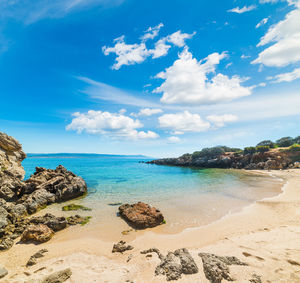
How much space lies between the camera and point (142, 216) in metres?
11.7

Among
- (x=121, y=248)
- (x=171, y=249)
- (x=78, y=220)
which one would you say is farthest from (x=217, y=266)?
(x=78, y=220)

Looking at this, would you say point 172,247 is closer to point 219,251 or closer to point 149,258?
point 149,258

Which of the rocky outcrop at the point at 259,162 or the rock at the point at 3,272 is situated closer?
the rock at the point at 3,272

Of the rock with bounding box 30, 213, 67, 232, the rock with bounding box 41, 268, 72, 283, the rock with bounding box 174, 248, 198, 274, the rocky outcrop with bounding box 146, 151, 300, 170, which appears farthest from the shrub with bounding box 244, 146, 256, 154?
the rock with bounding box 41, 268, 72, 283

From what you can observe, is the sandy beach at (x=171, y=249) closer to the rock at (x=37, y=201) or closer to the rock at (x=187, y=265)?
the rock at (x=187, y=265)

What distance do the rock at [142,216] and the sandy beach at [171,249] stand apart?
741mm

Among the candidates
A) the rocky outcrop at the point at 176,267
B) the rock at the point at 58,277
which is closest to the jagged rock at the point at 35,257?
the rock at the point at 58,277

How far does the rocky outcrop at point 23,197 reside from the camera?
32.1 ft

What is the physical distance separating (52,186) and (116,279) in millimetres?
19290

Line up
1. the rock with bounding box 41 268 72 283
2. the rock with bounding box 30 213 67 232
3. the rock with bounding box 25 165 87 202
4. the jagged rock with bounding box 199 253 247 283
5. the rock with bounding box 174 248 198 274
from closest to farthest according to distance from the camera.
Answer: the jagged rock with bounding box 199 253 247 283 < the rock with bounding box 41 268 72 283 < the rock with bounding box 174 248 198 274 < the rock with bounding box 30 213 67 232 < the rock with bounding box 25 165 87 202

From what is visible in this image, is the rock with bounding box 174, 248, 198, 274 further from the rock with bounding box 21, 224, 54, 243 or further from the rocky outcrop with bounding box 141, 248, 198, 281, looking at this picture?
the rock with bounding box 21, 224, 54, 243

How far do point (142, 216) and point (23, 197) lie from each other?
14392 millimetres

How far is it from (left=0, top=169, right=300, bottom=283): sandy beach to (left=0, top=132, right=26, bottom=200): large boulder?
1175 cm

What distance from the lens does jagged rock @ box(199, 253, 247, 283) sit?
5.21 m
